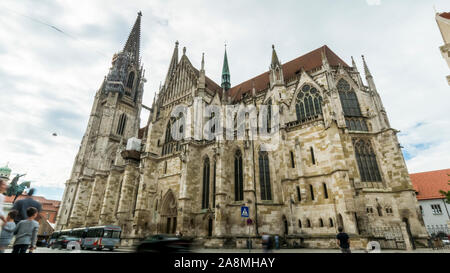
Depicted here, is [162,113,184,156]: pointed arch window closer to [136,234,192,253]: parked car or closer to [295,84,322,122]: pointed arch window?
[295,84,322,122]: pointed arch window

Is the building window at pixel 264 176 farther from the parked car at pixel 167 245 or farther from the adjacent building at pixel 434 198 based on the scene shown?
the adjacent building at pixel 434 198

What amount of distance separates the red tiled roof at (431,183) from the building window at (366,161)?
16.7 meters

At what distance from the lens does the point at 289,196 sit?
16.4 metres

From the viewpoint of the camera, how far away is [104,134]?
37.6 m

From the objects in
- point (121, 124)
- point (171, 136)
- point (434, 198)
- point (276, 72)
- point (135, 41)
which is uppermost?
point (135, 41)

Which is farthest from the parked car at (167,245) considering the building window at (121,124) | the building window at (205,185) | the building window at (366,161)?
the building window at (121,124)

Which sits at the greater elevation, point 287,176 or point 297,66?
point 297,66

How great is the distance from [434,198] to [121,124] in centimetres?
4849

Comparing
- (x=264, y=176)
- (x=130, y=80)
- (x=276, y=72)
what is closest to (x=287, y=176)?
(x=264, y=176)

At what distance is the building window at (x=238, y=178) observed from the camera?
18761 mm

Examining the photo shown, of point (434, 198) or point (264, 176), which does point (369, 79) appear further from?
point (434, 198)

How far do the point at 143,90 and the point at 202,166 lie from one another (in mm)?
33575
